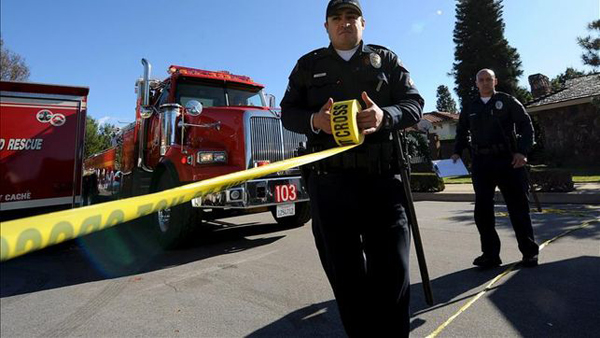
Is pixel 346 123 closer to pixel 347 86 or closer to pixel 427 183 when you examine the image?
pixel 347 86

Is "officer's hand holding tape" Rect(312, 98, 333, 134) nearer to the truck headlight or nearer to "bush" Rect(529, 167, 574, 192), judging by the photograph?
the truck headlight

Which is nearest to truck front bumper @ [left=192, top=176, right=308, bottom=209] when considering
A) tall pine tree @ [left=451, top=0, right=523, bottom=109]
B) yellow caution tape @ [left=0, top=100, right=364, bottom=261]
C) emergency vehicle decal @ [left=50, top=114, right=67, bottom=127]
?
emergency vehicle decal @ [left=50, top=114, right=67, bottom=127]

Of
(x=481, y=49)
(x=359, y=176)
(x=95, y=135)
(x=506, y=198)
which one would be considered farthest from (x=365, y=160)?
(x=95, y=135)

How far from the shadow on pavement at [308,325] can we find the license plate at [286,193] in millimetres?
2200

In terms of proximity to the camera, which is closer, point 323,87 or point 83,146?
point 323,87

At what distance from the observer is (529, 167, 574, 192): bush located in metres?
8.81

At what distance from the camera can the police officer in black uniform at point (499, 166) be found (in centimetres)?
345

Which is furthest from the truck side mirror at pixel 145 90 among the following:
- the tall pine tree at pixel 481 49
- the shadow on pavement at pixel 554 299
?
the tall pine tree at pixel 481 49

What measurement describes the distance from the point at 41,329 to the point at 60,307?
0.45 meters

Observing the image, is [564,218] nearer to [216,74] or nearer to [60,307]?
[216,74]

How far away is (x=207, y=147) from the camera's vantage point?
5.12 metres

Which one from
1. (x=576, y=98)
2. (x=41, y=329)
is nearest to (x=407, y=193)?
(x=41, y=329)

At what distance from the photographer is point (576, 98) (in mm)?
16094

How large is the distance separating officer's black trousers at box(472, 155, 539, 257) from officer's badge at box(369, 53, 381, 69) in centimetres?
216
